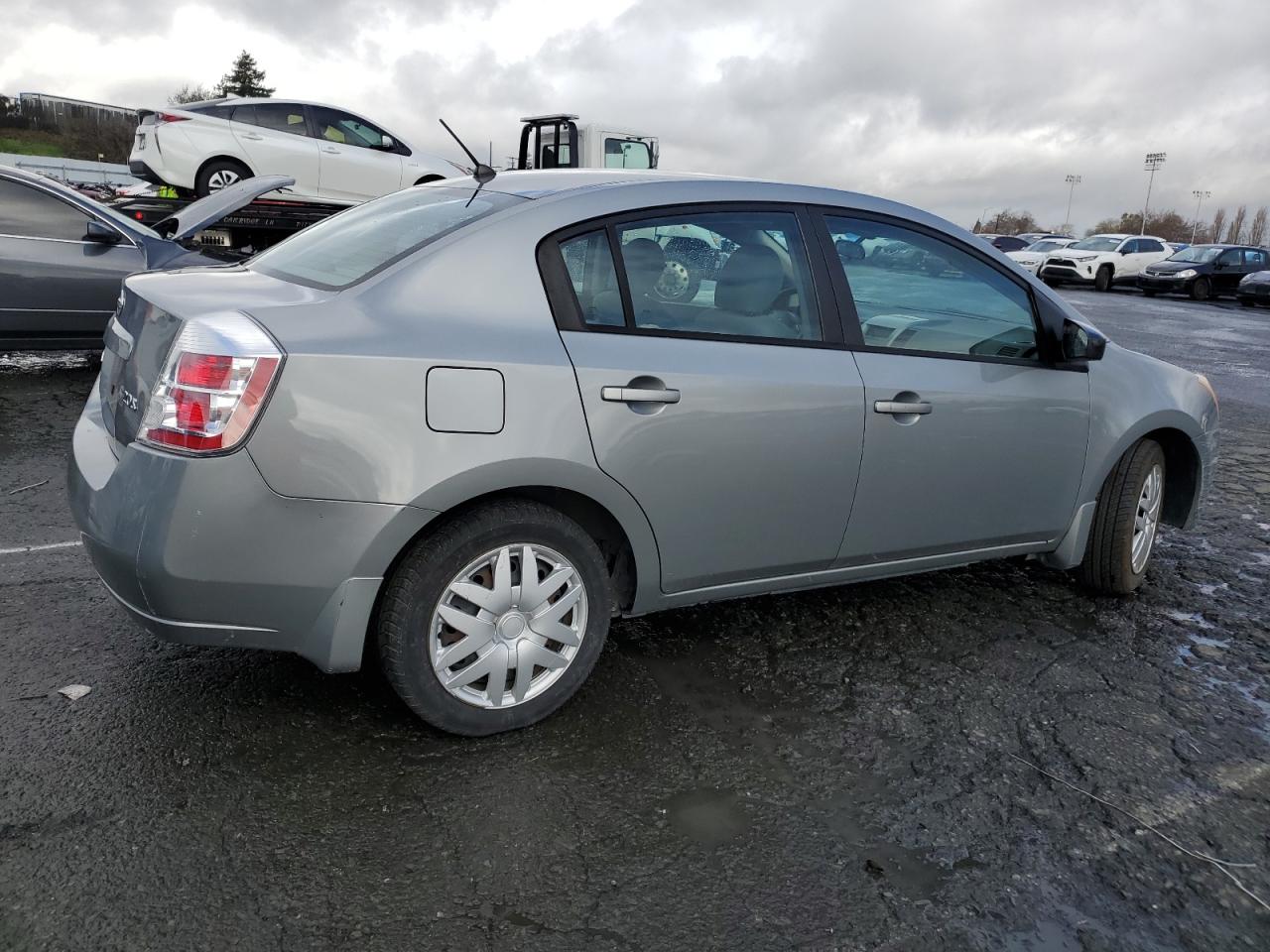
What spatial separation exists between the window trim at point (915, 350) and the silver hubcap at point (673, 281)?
1.87ft

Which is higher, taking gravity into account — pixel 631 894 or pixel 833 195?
pixel 833 195

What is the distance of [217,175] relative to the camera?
45.3 ft

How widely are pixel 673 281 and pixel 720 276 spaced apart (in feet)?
0.62

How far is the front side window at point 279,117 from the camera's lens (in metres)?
13.9

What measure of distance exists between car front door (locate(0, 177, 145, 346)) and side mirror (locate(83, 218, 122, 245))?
0.6 inches

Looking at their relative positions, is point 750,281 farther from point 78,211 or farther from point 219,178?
point 219,178

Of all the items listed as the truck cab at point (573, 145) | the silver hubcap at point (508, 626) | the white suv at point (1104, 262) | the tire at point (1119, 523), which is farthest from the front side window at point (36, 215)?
the white suv at point (1104, 262)

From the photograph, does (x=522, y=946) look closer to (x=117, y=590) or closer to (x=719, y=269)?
(x=117, y=590)

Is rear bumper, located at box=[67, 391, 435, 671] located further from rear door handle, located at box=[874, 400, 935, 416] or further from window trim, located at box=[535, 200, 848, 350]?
rear door handle, located at box=[874, 400, 935, 416]

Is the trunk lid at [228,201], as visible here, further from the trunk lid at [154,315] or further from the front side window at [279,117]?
the front side window at [279,117]

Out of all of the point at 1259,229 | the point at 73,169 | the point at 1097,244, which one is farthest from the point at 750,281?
the point at 1259,229

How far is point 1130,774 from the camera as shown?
3.04m

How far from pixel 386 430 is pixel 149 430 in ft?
1.95

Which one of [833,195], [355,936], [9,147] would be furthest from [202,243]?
[9,147]
